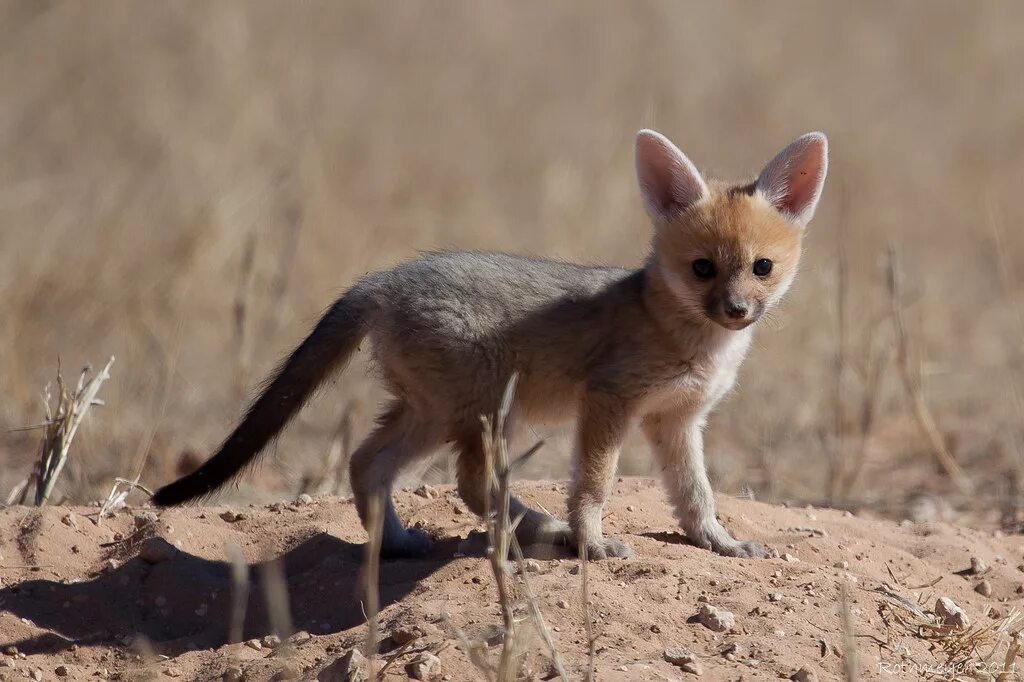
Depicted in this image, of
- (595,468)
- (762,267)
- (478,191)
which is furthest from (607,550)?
(478,191)

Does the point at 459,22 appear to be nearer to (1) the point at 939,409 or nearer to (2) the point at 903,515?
(1) the point at 939,409

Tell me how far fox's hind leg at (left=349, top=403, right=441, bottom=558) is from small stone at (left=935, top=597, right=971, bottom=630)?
6.06 ft

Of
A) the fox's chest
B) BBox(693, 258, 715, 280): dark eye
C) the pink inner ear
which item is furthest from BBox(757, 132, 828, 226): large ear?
the fox's chest

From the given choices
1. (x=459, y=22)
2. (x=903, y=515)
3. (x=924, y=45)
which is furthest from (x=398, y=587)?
(x=924, y=45)

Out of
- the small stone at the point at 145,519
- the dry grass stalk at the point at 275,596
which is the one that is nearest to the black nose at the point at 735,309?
the dry grass stalk at the point at 275,596

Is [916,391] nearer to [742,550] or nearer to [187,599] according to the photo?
[742,550]

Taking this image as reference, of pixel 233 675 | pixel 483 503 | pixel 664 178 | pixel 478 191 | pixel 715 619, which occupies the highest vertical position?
pixel 478 191

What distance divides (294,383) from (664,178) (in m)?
1.69

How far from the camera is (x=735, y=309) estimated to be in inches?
187

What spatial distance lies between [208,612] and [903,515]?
3.91m

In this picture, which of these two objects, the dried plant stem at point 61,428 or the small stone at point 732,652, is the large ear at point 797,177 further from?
the dried plant stem at point 61,428

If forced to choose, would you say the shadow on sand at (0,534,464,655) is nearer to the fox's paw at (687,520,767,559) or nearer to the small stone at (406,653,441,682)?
the small stone at (406,653,441,682)

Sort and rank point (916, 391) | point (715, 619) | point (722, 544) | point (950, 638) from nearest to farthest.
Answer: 1. point (715, 619)
2. point (950, 638)
3. point (722, 544)
4. point (916, 391)

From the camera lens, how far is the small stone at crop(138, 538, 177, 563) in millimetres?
4820
